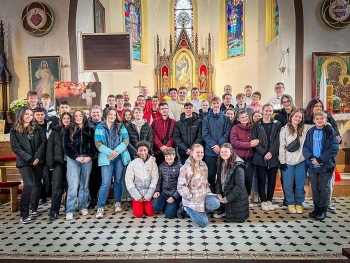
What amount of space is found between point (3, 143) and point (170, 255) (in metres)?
4.71

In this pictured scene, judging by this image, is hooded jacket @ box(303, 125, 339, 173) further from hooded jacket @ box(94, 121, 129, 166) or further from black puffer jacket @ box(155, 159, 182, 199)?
hooded jacket @ box(94, 121, 129, 166)

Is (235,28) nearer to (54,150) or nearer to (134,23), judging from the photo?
(134,23)

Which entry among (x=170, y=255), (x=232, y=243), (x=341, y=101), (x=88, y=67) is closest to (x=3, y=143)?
(x=88, y=67)

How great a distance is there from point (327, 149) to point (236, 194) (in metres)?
1.30

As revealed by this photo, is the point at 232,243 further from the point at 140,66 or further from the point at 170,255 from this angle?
the point at 140,66

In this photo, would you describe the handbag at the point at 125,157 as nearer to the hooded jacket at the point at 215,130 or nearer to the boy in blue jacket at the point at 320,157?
the hooded jacket at the point at 215,130

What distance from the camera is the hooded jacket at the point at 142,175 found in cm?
396

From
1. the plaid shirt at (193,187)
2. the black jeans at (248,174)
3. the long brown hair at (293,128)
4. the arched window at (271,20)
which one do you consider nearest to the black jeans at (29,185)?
the plaid shirt at (193,187)

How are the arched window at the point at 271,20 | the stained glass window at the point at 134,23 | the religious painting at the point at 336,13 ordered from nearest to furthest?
the religious painting at the point at 336,13
the arched window at the point at 271,20
the stained glass window at the point at 134,23

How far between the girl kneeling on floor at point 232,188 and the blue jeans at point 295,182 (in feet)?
2.38

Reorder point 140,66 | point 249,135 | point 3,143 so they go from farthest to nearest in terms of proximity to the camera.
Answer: point 140,66 → point 3,143 → point 249,135

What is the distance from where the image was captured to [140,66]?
42.1 feet

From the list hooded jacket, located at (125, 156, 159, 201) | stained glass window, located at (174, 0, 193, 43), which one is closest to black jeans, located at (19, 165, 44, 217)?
hooded jacket, located at (125, 156, 159, 201)

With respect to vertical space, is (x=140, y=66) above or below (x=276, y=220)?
above
